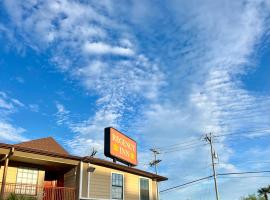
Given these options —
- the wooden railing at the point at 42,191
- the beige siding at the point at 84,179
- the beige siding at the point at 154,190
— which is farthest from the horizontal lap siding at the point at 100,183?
the beige siding at the point at 154,190

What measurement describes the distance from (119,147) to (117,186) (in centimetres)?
546

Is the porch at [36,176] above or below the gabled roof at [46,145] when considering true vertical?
below

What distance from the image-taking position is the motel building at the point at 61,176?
18.5 metres

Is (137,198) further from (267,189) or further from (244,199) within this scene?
(244,199)

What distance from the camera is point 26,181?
19781 mm

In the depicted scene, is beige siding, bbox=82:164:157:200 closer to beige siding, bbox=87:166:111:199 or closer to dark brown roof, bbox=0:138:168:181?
beige siding, bbox=87:166:111:199

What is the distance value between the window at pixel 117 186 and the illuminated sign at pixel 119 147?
131 inches

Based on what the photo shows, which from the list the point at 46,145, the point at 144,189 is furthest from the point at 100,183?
the point at 46,145

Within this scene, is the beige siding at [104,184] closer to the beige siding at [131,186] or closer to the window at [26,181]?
the beige siding at [131,186]

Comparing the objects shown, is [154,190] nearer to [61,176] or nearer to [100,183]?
[100,183]

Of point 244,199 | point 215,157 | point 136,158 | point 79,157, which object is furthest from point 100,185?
point 244,199

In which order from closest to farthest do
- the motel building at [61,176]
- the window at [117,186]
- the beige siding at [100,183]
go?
the motel building at [61,176]
the beige siding at [100,183]
the window at [117,186]

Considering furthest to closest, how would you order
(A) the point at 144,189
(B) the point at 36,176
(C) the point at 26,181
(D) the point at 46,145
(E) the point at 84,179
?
(A) the point at 144,189
(D) the point at 46,145
(B) the point at 36,176
(E) the point at 84,179
(C) the point at 26,181

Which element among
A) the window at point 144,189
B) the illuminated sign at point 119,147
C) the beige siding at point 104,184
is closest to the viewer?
the beige siding at point 104,184
